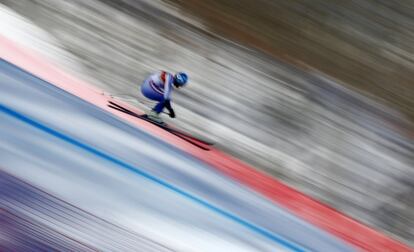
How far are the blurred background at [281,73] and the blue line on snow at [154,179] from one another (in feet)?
3.58

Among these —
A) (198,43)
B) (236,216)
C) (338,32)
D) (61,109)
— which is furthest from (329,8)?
(61,109)

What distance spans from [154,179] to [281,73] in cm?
170

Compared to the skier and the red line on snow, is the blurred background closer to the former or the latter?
the red line on snow

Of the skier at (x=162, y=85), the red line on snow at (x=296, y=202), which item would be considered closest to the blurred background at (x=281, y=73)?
the red line on snow at (x=296, y=202)

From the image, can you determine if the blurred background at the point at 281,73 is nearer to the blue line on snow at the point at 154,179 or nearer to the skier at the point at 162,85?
the skier at the point at 162,85

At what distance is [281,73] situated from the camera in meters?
3.01

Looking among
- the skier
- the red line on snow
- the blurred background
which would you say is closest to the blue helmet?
the skier

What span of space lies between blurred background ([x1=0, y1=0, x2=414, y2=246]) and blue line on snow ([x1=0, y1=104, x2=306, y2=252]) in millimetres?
1091

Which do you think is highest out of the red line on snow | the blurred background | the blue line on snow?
the blurred background

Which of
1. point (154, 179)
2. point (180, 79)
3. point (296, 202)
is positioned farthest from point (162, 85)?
point (296, 202)

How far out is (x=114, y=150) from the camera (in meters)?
1.41

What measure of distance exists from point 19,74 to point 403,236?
228 centimetres

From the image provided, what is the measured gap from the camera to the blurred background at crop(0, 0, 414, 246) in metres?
2.72

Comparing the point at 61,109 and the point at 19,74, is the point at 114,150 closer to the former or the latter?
the point at 61,109
